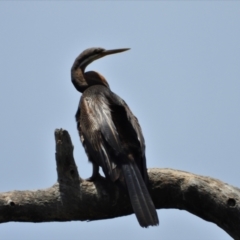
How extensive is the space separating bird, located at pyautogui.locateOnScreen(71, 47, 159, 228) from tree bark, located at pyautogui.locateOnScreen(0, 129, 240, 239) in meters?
0.15

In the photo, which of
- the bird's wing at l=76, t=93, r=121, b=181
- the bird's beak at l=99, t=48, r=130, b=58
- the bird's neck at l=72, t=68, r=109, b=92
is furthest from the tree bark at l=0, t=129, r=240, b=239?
the bird's beak at l=99, t=48, r=130, b=58

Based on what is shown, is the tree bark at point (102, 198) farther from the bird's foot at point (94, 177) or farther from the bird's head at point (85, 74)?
the bird's head at point (85, 74)

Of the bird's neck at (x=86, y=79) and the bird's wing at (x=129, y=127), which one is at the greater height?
the bird's neck at (x=86, y=79)

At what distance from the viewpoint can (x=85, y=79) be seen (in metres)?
7.48

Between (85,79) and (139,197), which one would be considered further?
(85,79)

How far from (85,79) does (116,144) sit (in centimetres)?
165

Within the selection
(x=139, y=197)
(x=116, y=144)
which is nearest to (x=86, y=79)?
(x=116, y=144)

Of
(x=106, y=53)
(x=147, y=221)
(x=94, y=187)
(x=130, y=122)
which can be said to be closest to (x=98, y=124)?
(x=130, y=122)

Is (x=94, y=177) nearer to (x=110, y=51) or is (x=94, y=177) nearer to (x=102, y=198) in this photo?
(x=102, y=198)

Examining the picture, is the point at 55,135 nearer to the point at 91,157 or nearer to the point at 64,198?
the point at 64,198

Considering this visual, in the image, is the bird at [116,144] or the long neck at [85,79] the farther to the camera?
the long neck at [85,79]

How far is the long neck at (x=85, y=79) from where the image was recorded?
7446 mm

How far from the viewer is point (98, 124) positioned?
6184 millimetres

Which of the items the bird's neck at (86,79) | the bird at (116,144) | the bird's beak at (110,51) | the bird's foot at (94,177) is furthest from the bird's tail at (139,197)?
the bird's beak at (110,51)
